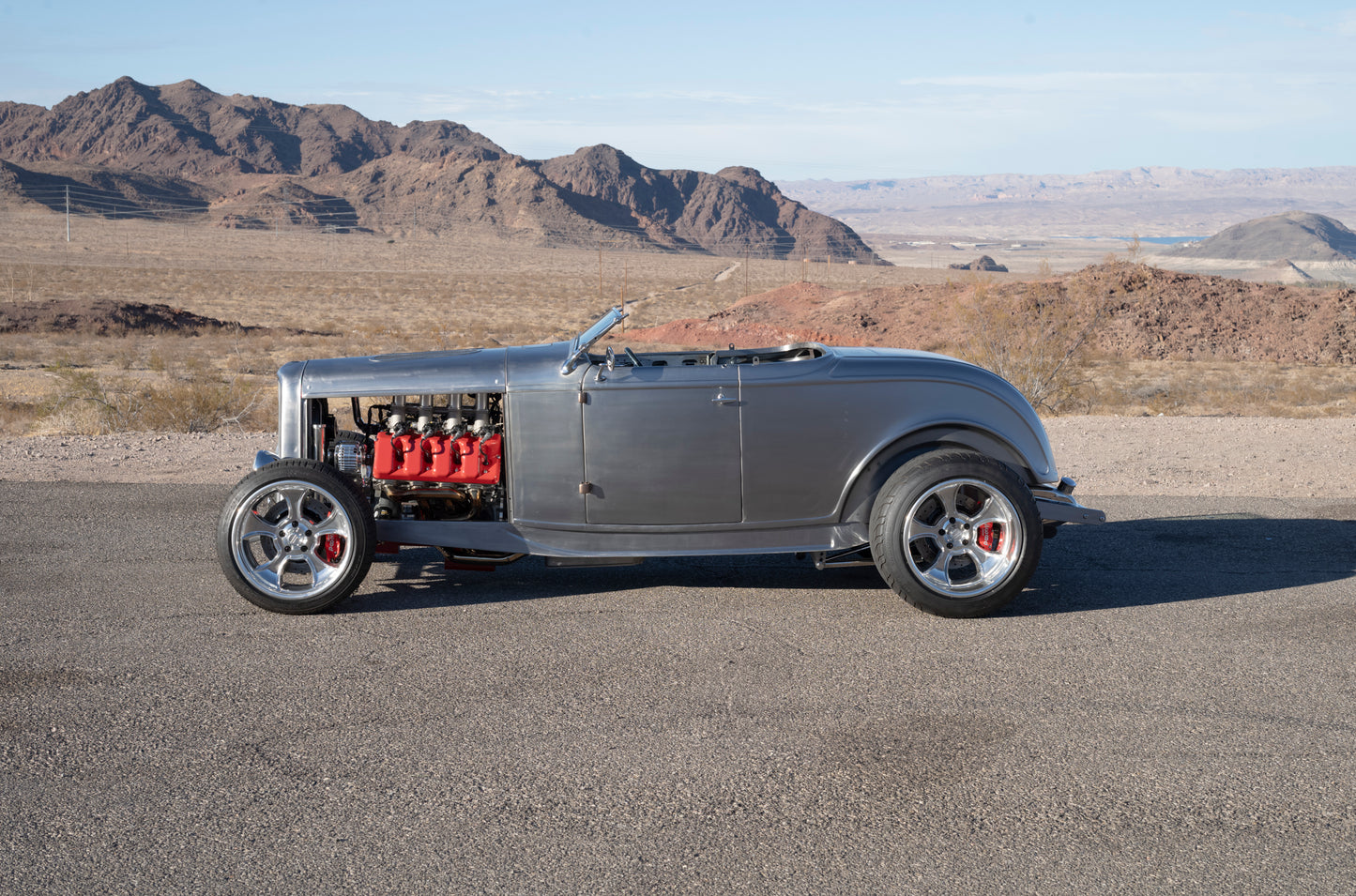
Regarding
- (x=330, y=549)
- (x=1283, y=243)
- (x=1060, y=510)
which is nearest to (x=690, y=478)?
(x=330, y=549)

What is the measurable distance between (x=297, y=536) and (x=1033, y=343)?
1476 cm

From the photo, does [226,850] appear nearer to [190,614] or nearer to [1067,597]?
[190,614]

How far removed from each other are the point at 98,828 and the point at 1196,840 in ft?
11.8

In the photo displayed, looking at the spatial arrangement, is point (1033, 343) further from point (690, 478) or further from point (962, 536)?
point (690, 478)

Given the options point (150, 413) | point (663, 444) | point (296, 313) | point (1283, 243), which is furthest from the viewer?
point (1283, 243)

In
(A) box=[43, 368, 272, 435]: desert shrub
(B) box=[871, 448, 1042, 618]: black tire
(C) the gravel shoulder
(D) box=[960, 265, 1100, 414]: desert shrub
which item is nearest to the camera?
(B) box=[871, 448, 1042, 618]: black tire

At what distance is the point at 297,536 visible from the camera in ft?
19.2

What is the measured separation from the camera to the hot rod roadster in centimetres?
575

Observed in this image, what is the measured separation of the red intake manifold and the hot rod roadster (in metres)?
0.02

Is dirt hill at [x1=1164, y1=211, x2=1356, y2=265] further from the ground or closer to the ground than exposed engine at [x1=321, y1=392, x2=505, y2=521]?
further from the ground

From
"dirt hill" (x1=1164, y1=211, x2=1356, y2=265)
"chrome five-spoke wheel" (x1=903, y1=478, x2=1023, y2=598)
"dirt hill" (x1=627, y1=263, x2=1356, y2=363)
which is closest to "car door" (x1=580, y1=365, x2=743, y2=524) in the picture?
"chrome five-spoke wheel" (x1=903, y1=478, x2=1023, y2=598)

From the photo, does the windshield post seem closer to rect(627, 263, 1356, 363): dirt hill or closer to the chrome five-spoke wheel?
the chrome five-spoke wheel

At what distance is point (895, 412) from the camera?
591 centimetres

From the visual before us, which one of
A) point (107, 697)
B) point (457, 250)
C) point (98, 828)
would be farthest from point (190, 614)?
point (457, 250)
